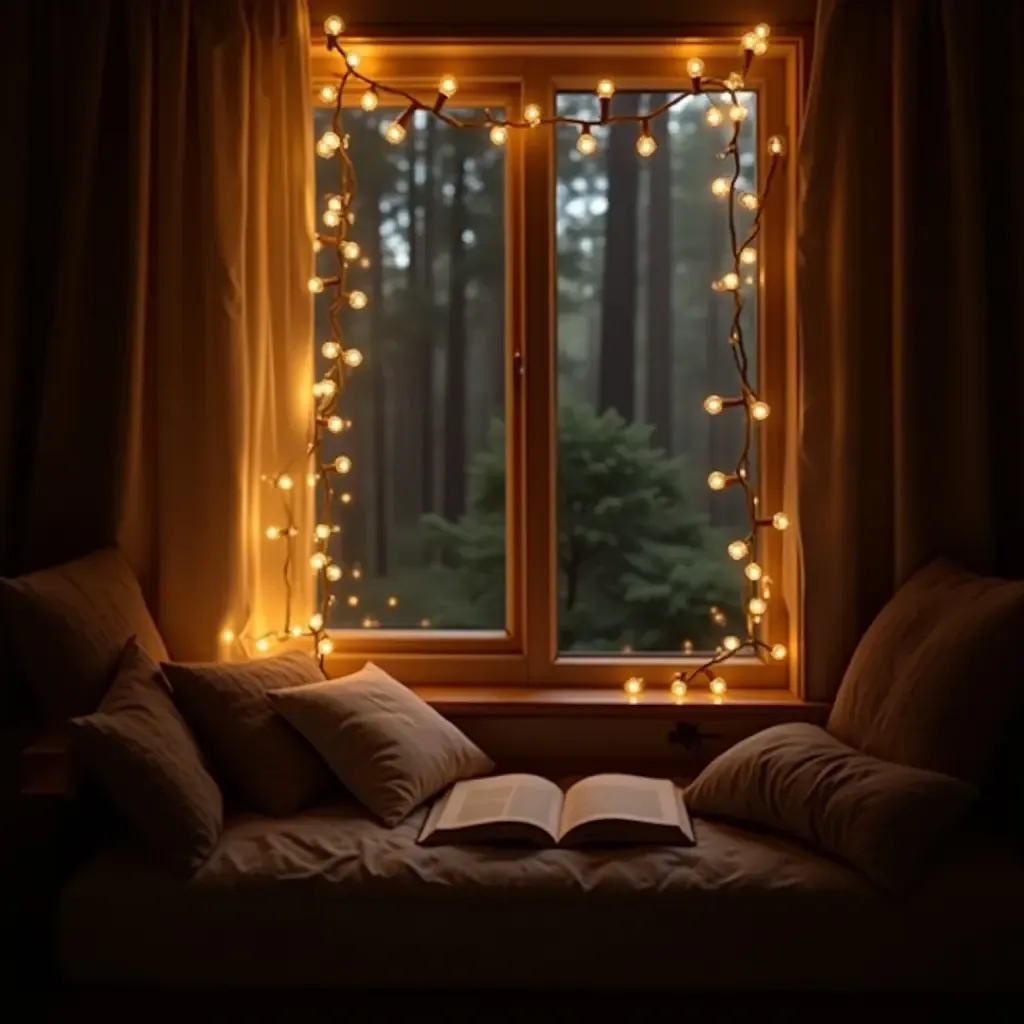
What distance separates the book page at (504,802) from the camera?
2398mm

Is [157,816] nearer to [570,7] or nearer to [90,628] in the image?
[90,628]

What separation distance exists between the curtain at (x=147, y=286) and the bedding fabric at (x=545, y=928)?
0.81m

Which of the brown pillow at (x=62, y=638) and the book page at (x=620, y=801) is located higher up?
the brown pillow at (x=62, y=638)

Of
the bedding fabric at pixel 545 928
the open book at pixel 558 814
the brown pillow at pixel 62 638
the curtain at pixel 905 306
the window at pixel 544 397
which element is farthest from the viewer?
the window at pixel 544 397

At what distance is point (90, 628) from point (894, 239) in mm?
1979

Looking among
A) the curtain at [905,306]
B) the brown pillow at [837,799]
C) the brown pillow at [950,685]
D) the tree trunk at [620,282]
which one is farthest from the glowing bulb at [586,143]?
the brown pillow at [837,799]

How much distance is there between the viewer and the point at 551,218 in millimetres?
3102

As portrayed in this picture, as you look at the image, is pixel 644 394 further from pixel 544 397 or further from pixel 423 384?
pixel 423 384

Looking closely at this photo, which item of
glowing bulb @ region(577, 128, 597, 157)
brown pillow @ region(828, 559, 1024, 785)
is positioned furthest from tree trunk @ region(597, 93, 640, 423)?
brown pillow @ region(828, 559, 1024, 785)

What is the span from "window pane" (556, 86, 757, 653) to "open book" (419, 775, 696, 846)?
0.65 meters

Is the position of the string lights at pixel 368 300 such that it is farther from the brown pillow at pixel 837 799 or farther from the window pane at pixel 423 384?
the brown pillow at pixel 837 799

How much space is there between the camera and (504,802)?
8.13 feet

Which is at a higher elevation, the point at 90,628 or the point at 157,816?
the point at 90,628

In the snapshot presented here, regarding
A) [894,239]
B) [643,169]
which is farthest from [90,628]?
[894,239]
